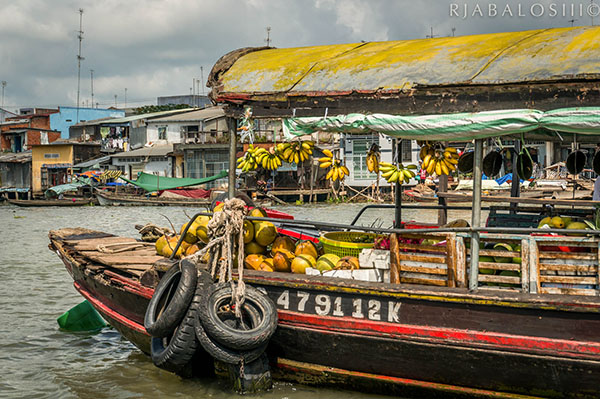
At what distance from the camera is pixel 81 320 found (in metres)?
7.88

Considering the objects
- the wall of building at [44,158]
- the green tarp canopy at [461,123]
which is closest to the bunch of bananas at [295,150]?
the green tarp canopy at [461,123]

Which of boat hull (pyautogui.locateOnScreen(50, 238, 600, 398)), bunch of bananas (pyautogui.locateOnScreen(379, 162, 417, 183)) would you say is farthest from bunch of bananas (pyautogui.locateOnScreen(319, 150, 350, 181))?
boat hull (pyautogui.locateOnScreen(50, 238, 600, 398))

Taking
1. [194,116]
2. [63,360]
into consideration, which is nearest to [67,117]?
[194,116]

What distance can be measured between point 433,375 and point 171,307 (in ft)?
7.22

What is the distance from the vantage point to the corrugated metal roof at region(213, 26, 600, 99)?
4258mm

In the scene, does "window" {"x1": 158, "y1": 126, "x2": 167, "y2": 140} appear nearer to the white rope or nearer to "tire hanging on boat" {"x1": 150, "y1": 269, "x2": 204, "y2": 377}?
the white rope

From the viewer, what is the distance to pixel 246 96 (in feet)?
16.7

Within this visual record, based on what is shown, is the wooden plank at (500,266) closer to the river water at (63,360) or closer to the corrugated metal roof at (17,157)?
the river water at (63,360)

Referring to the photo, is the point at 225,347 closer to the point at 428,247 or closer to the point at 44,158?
the point at 428,247

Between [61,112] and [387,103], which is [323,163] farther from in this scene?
[61,112]

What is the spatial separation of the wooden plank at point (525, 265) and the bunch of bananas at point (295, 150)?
2.13 m

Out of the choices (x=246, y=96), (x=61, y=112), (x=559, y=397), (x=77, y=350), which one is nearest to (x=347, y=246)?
(x=246, y=96)

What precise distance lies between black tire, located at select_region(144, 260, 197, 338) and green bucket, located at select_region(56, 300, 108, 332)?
10.0ft

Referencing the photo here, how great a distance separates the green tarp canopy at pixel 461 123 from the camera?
3.99m
